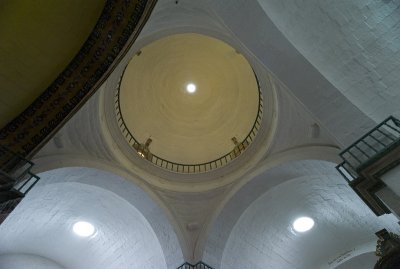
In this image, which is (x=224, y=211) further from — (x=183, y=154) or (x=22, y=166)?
(x=22, y=166)

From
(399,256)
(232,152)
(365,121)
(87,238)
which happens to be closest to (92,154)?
(87,238)

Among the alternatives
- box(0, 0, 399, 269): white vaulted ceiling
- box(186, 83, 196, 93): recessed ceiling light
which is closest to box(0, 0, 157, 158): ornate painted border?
box(0, 0, 399, 269): white vaulted ceiling

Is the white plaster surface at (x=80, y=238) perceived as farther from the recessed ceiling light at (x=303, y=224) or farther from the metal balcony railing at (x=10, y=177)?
the recessed ceiling light at (x=303, y=224)

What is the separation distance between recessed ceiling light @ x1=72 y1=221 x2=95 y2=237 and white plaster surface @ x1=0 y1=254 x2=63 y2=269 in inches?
47.6

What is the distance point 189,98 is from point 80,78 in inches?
280

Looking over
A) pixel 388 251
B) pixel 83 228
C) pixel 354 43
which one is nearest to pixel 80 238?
pixel 83 228

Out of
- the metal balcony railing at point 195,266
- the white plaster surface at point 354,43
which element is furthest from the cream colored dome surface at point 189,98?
the white plaster surface at point 354,43

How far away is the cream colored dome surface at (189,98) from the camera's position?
11438 mm

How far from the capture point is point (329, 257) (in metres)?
9.39

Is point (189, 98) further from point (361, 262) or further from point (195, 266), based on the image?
point (361, 262)

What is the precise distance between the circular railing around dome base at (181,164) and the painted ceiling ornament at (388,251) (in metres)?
4.98

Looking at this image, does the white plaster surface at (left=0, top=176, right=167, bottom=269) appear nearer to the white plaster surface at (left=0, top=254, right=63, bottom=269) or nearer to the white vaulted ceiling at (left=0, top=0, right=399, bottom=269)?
the white vaulted ceiling at (left=0, top=0, right=399, bottom=269)

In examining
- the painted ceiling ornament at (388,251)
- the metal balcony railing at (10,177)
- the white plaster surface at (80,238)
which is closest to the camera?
the painted ceiling ornament at (388,251)

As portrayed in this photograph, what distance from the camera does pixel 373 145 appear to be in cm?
511
